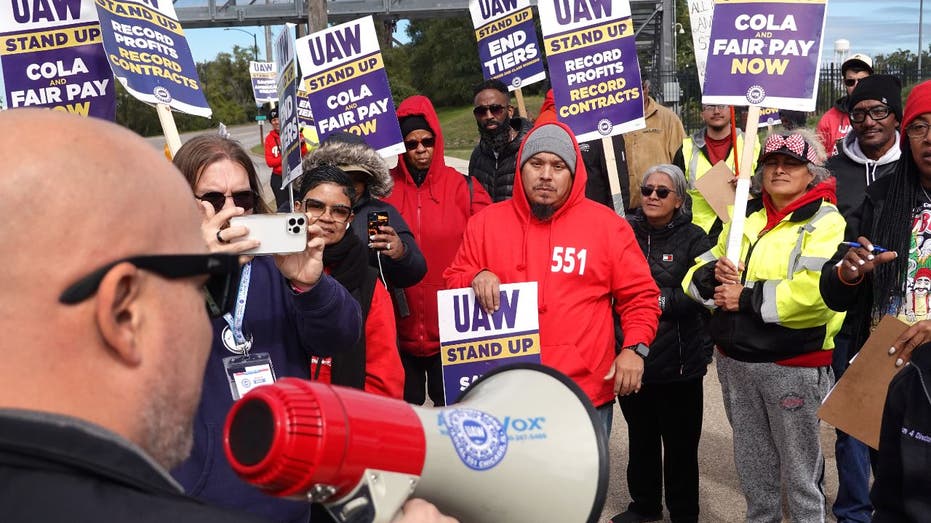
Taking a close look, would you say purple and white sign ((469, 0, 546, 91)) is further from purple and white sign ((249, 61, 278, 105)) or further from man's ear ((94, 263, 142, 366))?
purple and white sign ((249, 61, 278, 105))

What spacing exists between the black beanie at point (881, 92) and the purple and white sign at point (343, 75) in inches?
112

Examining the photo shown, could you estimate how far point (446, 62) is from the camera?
58.1 metres

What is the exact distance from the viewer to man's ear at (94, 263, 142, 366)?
107cm

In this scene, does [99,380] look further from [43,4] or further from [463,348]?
[43,4]

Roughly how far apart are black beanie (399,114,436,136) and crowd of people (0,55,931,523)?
15 mm

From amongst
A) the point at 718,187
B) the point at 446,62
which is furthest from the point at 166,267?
the point at 446,62

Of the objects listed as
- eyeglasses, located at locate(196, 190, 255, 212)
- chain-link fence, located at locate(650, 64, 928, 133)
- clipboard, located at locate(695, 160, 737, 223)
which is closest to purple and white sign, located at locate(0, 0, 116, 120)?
eyeglasses, located at locate(196, 190, 255, 212)

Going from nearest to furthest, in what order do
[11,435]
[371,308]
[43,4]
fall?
[11,435], [371,308], [43,4]

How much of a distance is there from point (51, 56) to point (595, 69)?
3.05m

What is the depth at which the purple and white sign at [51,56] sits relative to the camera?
507 centimetres

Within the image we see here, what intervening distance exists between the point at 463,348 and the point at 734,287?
1.31 m

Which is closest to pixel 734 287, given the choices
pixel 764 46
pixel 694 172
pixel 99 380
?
pixel 764 46

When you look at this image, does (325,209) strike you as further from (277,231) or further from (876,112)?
(876,112)

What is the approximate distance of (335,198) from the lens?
13.8ft
